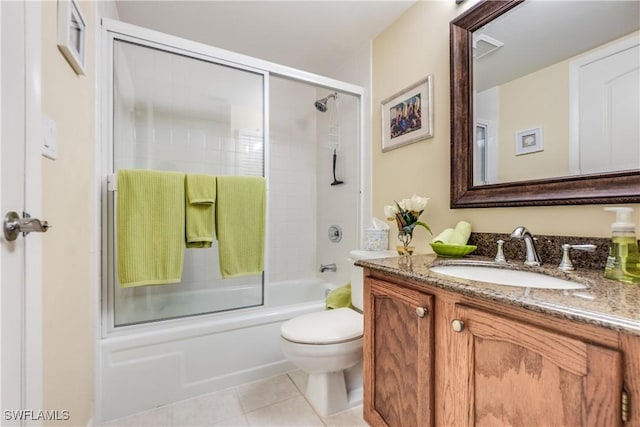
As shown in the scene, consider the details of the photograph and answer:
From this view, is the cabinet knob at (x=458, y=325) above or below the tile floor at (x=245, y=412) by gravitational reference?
above

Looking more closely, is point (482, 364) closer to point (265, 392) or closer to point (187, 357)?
point (265, 392)

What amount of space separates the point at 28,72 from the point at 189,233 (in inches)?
36.8

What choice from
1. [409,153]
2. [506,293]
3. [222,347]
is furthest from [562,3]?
[222,347]

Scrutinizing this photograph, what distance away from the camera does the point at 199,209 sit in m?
1.55

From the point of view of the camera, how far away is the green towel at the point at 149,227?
1388 millimetres

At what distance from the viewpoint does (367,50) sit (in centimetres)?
212

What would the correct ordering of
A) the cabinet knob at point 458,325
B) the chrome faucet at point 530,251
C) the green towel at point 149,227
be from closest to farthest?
the cabinet knob at point 458,325 < the chrome faucet at point 530,251 < the green towel at point 149,227

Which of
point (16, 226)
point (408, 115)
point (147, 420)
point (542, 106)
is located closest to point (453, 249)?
point (542, 106)

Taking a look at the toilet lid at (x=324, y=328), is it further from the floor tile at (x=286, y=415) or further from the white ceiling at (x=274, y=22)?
the white ceiling at (x=274, y=22)

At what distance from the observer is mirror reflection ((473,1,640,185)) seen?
3.09 ft

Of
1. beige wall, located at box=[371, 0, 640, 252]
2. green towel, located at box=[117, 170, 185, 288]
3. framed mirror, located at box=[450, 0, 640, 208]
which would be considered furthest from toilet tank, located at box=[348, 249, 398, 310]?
green towel, located at box=[117, 170, 185, 288]

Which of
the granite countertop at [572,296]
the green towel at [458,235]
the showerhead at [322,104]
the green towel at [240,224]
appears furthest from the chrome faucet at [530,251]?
the showerhead at [322,104]

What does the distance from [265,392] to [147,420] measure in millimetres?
552

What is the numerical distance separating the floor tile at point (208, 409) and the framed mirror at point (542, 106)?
1.48 meters
